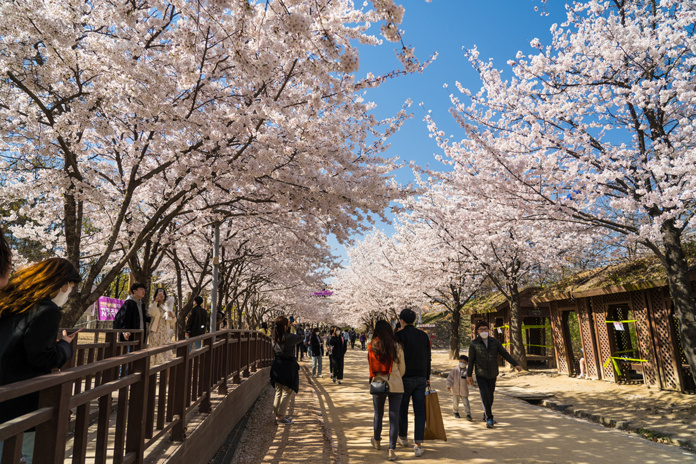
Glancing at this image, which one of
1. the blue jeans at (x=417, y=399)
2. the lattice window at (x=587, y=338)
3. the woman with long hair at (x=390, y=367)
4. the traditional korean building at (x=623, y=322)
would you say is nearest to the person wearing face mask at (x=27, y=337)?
the woman with long hair at (x=390, y=367)

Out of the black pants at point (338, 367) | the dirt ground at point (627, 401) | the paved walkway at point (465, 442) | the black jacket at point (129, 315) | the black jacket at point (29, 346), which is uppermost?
the black jacket at point (129, 315)

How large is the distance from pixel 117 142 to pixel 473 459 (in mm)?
8451

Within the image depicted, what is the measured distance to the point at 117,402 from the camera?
4109mm

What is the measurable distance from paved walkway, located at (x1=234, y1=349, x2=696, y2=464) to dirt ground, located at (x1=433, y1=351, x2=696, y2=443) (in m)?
1.06

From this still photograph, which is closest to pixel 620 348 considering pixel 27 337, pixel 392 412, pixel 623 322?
pixel 623 322

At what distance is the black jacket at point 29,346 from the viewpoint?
2062 millimetres

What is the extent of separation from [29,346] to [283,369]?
19.2 ft

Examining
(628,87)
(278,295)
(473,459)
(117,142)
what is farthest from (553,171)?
(278,295)

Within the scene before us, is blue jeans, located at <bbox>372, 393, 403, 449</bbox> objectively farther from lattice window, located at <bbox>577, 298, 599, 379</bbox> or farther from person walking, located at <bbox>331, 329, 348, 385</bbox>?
lattice window, located at <bbox>577, 298, 599, 379</bbox>

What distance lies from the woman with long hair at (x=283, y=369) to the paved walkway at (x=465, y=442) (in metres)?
0.33

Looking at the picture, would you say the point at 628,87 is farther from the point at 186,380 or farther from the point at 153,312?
the point at 153,312

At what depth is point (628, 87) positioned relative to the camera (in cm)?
979

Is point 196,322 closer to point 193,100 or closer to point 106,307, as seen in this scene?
point 193,100

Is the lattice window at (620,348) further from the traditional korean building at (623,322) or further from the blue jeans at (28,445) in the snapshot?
the blue jeans at (28,445)
